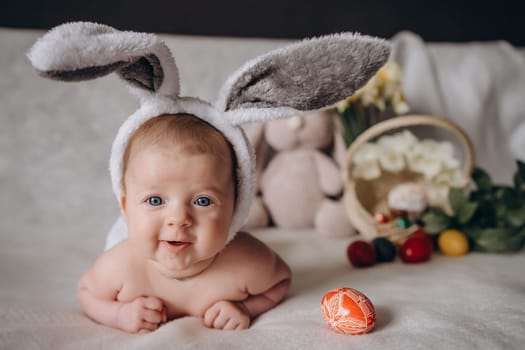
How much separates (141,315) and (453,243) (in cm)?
86

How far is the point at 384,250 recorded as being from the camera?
4.16 feet

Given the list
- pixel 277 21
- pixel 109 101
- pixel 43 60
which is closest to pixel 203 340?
pixel 43 60

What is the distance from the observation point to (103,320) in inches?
33.4

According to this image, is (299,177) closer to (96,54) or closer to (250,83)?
(250,83)

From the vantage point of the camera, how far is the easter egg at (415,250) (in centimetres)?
124

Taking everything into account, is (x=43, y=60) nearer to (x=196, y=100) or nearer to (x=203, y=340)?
(x=196, y=100)

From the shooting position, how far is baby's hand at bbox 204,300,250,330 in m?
0.84

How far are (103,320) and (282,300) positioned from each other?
33 centimetres

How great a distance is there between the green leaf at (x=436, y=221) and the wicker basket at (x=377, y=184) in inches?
1.8

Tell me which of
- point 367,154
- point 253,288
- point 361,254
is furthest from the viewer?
point 367,154

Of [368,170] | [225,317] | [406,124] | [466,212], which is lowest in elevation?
[225,317]

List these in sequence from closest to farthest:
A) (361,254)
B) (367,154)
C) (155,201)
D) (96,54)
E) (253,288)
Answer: (96,54) < (155,201) < (253,288) < (361,254) < (367,154)

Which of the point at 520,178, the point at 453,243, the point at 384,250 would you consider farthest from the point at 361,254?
the point at 520,178

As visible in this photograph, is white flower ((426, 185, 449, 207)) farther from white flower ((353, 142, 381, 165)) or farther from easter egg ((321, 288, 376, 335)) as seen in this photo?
easter egg ((321, 288, 376, 335))
